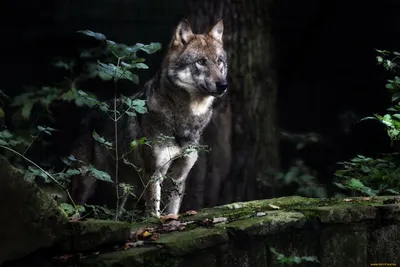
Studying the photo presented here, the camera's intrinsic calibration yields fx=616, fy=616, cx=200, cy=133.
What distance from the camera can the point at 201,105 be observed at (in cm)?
551

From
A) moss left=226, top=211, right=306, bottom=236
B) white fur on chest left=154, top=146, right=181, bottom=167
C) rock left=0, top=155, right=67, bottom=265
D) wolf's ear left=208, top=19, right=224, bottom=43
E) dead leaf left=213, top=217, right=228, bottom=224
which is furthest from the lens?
wolf's ear left=208, top=19, right=224, bottom=43

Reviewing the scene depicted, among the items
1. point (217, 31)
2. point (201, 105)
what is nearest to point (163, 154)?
point (201, 105)

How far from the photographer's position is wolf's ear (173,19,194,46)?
5.44 m

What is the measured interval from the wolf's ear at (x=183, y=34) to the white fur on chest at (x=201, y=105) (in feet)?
1.75

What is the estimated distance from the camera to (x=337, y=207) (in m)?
3.51

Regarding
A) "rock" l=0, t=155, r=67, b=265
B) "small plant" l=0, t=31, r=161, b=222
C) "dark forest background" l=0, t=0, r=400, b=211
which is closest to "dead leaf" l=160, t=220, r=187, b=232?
"small plant" l=0, t=31, r=161, b=222

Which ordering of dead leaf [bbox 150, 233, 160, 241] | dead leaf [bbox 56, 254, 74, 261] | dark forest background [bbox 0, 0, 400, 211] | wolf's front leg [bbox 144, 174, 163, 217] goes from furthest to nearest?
dark forest background [bbox 0, 0, 400, 211], wolf's front leg [bbox 144, 174, 163, 217], dead leaf [bbox 150, 233, 160, 241], dead leaf [bbox 56, 254, 74, 261]

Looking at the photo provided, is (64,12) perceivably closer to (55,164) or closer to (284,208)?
(55,164)

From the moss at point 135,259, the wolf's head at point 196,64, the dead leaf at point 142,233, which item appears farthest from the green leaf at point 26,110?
the moss at point 135,259

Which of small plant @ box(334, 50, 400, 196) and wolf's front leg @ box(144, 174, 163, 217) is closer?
small plant @ box(334, 50, 400, 196)

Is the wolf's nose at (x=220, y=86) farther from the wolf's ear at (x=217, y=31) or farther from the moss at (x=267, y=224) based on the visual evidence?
the moss at (x=267, y=224)

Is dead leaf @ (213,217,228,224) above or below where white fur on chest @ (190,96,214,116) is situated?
below

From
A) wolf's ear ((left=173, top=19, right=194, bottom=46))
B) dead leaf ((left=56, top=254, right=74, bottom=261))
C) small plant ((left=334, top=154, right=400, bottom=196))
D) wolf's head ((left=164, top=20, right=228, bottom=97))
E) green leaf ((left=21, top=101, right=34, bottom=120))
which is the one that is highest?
wolf's ear ((left=173, top=19, right=194, bottom=46))

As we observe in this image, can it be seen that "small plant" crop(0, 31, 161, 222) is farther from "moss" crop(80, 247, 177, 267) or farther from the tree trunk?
the tree trunk
